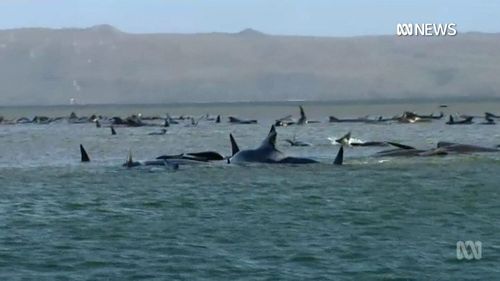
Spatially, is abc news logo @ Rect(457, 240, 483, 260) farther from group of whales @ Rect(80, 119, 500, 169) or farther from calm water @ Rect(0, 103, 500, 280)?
group of whales @ Rect(80, 119, 500, 169)

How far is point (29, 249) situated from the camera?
20.4 m

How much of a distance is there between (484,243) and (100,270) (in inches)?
232

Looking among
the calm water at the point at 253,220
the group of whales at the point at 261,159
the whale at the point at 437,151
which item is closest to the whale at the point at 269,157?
the group of whales at the point at 261,159

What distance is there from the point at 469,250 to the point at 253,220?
17.5 feet

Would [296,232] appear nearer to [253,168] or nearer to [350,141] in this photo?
[253,168]

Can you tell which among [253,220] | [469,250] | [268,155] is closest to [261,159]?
[268,155]

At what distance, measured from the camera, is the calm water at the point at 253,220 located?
59.9 ft

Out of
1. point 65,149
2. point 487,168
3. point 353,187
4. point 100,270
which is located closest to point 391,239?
point 100,270

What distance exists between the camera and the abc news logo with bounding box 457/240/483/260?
61.0 ft

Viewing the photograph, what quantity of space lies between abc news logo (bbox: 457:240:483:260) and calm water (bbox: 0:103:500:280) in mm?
136

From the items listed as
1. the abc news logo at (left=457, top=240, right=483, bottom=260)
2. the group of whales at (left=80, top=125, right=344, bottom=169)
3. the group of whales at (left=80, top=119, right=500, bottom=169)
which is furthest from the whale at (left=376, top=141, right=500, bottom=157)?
the abc news logo at (left=457, top=240, right=483, bottom=260)

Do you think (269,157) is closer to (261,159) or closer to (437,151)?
(261,159)

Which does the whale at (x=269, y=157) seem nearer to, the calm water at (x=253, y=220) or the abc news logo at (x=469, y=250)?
the calm water at (x=253, y=220)

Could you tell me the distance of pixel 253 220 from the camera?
2338 cm
